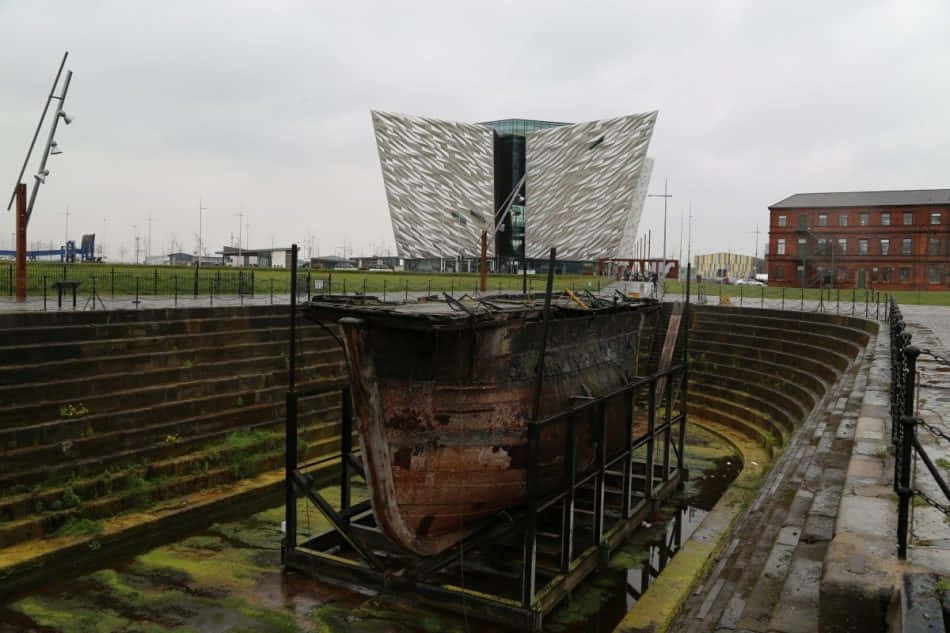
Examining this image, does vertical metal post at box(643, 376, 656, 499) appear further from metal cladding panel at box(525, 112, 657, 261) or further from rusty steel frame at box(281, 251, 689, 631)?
metal cladding panel at box(525, 112, 657, 261)

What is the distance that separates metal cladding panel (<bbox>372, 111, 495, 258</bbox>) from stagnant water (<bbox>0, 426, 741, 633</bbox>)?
186 feet

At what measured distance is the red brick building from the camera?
48062mm

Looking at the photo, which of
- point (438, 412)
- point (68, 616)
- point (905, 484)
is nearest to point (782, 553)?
point (905, 484)

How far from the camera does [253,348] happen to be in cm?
1427

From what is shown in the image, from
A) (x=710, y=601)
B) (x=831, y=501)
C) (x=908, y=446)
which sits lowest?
(x=710, y=601)

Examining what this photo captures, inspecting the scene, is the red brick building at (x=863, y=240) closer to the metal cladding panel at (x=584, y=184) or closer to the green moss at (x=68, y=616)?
the metal cladding panel at (x=584, y=184)

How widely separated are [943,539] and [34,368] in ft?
36.1

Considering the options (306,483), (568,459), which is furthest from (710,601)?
(306,483)

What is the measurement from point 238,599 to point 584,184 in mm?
58771

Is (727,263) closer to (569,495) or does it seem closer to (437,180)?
(437,180)

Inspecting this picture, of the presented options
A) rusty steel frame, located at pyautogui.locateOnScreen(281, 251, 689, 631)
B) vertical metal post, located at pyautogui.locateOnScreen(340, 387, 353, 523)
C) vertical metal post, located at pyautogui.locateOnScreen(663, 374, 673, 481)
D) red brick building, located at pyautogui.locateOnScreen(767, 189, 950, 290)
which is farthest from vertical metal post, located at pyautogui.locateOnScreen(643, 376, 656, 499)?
red brick building, located at pyautogui.locateOnScreen(767, 189, 950, 290)

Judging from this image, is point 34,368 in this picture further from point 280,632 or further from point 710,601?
point 710,601

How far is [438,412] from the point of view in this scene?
737 cm

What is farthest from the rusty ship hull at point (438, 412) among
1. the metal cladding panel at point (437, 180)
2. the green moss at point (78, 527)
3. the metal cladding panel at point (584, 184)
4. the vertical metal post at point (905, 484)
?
the metal cladding panel at point (437, 180)
